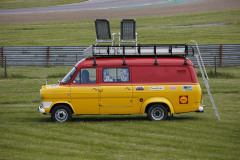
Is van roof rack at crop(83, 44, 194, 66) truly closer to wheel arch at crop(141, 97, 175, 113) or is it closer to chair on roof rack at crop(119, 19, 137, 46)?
wheel arch at crop(141, 97, 175, 113)

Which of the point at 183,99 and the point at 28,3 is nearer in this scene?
the point at 183,99

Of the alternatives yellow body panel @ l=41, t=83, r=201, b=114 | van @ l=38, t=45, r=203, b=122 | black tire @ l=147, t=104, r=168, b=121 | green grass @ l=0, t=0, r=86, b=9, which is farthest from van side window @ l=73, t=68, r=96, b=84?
green grass @ l=0, t=0, r=86, b=9

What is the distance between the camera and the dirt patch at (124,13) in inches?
1753

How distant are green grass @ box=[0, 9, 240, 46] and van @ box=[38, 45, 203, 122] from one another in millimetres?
21304

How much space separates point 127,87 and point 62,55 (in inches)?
747

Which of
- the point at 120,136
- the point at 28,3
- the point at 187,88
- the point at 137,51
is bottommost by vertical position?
the point at 120,136

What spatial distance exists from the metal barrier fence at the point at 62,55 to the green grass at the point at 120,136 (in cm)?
1333

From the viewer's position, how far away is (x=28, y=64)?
3003cm

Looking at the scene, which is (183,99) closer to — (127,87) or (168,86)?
(168,86)

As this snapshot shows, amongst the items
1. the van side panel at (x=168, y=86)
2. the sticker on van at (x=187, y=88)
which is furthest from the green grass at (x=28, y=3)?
the sticker on van at (x=187, y=88)

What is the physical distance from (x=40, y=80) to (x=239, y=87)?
9.67m

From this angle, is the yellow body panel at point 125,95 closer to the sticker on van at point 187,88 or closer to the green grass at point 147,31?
the sticker on van at point 187,88

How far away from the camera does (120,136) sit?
33.9 feet

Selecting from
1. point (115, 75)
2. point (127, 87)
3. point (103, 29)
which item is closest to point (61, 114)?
point (115, 75)
